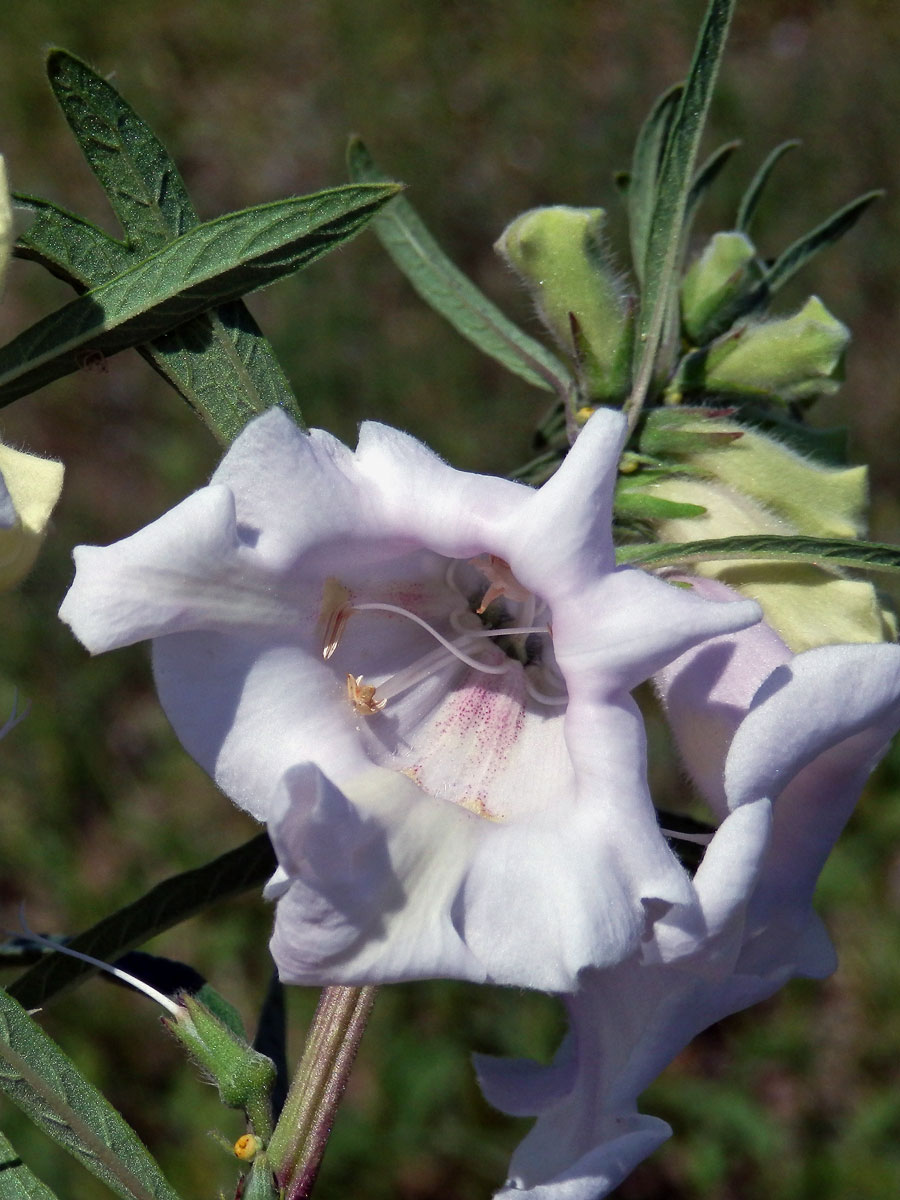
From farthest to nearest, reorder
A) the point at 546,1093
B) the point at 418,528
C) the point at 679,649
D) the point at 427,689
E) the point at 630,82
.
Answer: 1. the point at 630,82
2. the point at 427,689
3. the point at 546,1093
4. the point at 418,528
5. the point at 679,649

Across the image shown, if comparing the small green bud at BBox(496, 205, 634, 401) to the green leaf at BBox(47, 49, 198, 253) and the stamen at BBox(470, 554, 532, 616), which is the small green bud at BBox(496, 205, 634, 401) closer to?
the stamen at BBox(470, 554, 532, 616)

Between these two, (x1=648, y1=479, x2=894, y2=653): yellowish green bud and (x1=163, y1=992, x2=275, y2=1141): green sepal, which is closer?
(x1=163, y1=992, x2=275, y2=1141): green sepal

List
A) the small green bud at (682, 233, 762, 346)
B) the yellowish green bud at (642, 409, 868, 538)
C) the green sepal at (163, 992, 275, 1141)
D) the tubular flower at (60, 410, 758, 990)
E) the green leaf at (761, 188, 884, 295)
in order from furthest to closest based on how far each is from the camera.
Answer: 1. the green leaf at (761, 188, 884, 295)
2. the small green bud at (682, 233, 762, 346)
3. the yellowish green bud at (642, 409, 868, 538)
4. the green sepal at (163, 992, 275, 1141)
5. the tubular flower at (60, 410, 758, 990)

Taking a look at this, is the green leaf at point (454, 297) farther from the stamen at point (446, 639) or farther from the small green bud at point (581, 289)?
the stamen at point (446, 639)

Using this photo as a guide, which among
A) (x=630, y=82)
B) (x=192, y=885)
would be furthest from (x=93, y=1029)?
(x=630, y=82)

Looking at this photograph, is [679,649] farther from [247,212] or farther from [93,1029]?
[93,1029]

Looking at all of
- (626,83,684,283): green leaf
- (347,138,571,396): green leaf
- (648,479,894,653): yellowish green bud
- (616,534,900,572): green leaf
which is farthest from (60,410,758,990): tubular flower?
(626,83,684,283): green leaf

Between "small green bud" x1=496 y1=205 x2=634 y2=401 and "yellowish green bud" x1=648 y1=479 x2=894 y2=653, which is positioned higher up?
"small green bud" x1=496 y1=205 x2=634 y2=401

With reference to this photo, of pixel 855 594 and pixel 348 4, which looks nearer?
pixel 855 594
